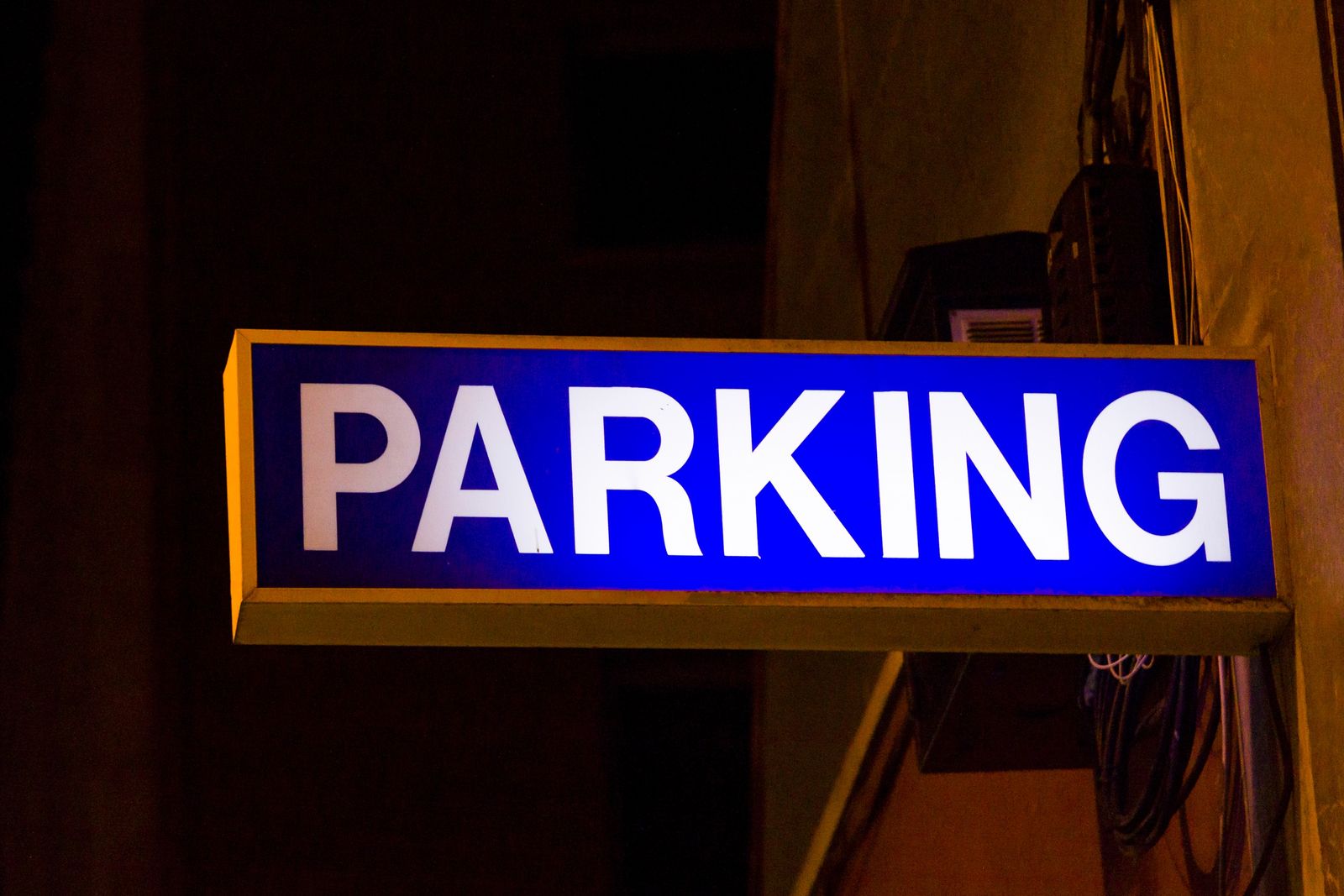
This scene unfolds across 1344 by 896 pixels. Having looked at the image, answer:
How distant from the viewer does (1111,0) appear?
2.98 metres

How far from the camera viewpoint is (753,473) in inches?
84.7

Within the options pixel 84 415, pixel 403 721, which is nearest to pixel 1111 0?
pixel 84 415

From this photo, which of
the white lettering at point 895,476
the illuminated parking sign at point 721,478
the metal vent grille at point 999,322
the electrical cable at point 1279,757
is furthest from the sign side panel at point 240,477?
the metal vent grille at point 999,322

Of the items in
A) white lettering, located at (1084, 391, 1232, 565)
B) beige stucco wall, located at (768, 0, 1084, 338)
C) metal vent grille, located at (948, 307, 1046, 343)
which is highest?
beige stucco wall, located at (768, 0, 1084, 338)

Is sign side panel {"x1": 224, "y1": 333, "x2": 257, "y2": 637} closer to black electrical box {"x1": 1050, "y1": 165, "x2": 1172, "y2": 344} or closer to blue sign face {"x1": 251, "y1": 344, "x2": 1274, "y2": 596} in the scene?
blue sign face {"x1": 251, "y1": 344, "x2": 1274, "y2": 596}

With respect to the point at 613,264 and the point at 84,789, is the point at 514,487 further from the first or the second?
the point at 613,264

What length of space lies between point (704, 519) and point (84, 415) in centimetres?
766

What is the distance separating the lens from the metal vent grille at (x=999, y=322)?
10.8ft

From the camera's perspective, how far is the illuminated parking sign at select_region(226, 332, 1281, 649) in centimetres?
206

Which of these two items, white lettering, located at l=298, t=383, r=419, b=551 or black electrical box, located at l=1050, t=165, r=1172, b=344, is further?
black electrical box, located at l=1050, t=165, r=1172, b=344

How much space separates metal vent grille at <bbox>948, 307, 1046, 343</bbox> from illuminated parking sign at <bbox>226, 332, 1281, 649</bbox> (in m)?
1.04

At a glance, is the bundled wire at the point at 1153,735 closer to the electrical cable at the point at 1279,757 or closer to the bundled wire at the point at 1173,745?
the bundled wire at the point at 1173,745

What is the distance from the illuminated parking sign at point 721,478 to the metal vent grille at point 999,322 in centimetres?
104

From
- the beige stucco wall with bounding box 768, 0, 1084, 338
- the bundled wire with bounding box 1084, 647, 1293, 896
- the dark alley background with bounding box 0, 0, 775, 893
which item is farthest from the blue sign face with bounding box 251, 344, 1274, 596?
the dark alley background with bounding box 0, 0, 775, 893
